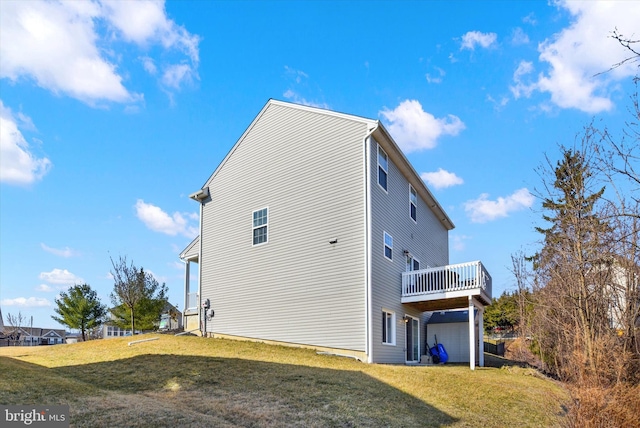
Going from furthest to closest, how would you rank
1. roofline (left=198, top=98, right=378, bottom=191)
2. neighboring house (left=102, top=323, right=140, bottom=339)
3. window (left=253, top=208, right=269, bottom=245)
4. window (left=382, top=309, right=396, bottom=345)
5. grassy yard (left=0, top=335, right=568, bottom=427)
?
neighboring house (left=102, top=323, right=140, bottom=339), window (left=253, top=208, right=269, bottom=245), window (left=382, top=309, right=396, bottom=345), roofline (left=198, top=98, right=378, bottom=191), grassy yard (left=0, top=335, right=568, bottom=427)

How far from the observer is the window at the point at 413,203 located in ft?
63.6

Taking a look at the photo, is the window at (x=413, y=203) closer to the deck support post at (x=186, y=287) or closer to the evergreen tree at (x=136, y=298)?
the deck support post at (x=186, y=287)

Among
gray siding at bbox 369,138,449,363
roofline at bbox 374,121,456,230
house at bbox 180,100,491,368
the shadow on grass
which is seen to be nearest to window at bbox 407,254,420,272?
house at bbox 180,100,491,368

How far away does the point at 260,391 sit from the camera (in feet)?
29.9

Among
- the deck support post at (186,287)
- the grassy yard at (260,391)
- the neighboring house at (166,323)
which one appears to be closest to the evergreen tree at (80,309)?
the neighboring house at (166,323)

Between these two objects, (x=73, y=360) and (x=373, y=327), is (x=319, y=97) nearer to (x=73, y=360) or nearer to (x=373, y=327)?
(x=373, y=327)

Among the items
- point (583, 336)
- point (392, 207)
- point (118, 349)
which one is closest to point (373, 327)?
point (392, 207)

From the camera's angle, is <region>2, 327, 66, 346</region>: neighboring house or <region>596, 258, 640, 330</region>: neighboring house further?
<region>2, 327, 66, 346</region>: neighboring house

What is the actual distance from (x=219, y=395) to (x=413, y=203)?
13.0 meters

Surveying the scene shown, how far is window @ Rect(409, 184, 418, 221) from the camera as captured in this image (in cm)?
1938

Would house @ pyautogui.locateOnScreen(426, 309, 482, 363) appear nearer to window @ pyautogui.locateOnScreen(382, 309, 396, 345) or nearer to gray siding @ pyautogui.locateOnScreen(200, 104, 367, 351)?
window @ pyautogui.locateOnScreen(382, 309, 396, 345)

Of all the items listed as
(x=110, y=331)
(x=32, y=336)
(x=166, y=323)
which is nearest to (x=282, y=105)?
(x=166, y=323)

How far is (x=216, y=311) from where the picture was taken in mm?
18531

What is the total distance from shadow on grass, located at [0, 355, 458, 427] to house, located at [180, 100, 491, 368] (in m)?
3.51
